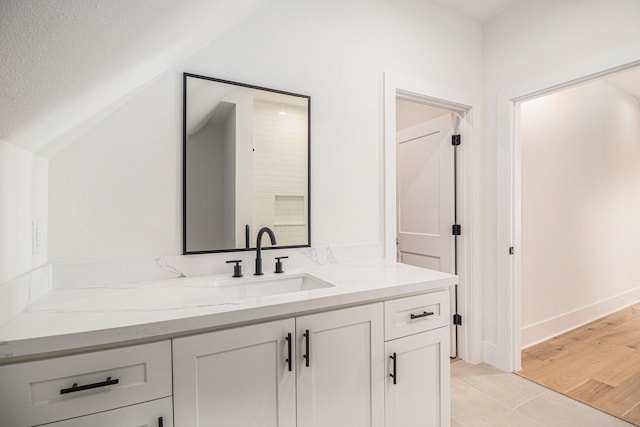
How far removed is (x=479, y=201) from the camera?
8.06 ft

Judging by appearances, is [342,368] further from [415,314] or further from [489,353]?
[489,353]

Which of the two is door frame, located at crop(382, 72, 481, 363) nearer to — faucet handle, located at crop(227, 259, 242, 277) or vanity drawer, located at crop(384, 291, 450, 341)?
vanity drawer, located at crop(384, 291, 450, 341)

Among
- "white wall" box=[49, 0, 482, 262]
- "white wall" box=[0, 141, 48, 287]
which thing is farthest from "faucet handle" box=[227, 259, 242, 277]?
"white wall" box=[0, 141, 48, 287]

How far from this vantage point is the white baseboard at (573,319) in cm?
273

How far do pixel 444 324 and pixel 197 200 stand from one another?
1328 mm

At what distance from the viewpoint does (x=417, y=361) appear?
1.40m

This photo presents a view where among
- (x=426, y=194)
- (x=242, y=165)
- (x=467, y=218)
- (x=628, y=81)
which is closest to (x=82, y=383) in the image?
(x=242, y=165)

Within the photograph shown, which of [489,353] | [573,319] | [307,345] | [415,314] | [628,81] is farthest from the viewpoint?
[628,81]

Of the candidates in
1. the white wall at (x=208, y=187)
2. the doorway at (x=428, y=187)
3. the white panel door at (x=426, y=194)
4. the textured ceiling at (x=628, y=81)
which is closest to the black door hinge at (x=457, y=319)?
the doorway at (x=428, y=187)

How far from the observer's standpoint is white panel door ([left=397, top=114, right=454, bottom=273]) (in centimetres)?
255

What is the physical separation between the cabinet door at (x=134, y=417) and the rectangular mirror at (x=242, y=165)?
69 cm

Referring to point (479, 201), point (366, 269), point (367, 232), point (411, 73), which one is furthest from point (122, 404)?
point (479, 201)

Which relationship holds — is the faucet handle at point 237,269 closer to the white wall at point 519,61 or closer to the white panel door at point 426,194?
the white panel door at point 426,194

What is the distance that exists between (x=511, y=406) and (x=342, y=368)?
141 centimetres
